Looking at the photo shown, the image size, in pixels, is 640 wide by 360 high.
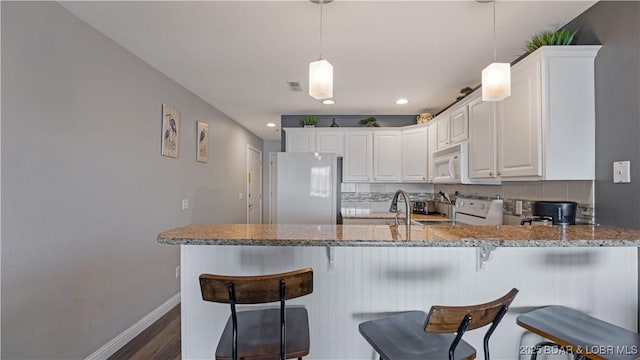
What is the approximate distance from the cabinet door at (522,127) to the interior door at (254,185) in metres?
4.67

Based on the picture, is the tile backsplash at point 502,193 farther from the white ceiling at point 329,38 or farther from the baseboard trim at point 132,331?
the baseboard trim at point 132,331

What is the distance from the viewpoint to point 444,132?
11.5ft

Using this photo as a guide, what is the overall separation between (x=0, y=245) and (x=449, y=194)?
164 inches

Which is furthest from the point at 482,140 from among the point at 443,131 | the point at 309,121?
the point at 309,121

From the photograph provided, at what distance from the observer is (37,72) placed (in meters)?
→ 1.68

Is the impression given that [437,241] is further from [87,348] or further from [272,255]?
[87,348]

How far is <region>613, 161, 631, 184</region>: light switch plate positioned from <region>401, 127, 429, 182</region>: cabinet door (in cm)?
242

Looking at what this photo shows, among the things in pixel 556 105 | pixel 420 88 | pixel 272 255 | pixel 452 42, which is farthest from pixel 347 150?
pixel 272 255

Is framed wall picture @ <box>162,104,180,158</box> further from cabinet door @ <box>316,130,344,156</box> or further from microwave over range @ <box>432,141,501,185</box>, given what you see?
microwave over range @ <box>432,141,501,185</box>

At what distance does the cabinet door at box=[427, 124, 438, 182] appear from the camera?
3.80 metres

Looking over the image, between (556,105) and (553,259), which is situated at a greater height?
(556,105)

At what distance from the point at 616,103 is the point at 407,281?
1.54 metres

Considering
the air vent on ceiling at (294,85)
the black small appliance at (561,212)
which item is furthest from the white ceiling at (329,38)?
the black small appliance at (561,212)

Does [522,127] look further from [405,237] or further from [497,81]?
[405,237]
